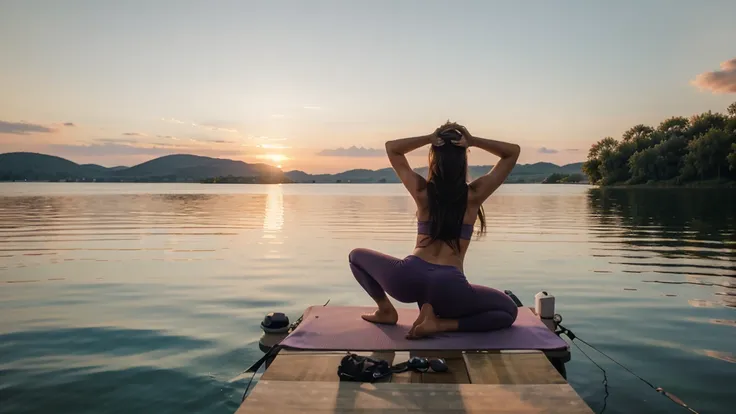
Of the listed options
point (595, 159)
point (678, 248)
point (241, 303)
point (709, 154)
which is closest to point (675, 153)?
point (709, 154)

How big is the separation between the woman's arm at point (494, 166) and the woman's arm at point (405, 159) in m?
0.50

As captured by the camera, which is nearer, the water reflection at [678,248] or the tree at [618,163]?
the water reflection at [678,248]

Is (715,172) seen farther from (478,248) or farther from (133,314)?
(133,314)

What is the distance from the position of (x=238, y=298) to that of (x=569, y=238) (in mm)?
15763

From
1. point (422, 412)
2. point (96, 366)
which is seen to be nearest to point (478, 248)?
point (96, 366)

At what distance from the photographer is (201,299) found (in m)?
11.8

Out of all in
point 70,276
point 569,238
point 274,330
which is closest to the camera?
point 274,330

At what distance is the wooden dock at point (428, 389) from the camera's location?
178 inches

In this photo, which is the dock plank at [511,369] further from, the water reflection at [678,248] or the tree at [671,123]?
the tree at [671,123]

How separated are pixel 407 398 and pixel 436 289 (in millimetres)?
1670

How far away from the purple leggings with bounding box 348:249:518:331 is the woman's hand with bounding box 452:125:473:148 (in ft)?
4.45

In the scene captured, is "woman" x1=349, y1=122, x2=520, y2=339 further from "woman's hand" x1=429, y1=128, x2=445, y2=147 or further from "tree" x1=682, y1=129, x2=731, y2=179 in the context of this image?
"tree" x1=682, y1=129, x2=731, y2=179

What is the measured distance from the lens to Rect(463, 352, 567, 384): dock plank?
522 cm

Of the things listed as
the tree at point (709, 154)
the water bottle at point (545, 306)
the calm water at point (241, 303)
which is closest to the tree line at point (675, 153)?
the tree at point (709, 154)
